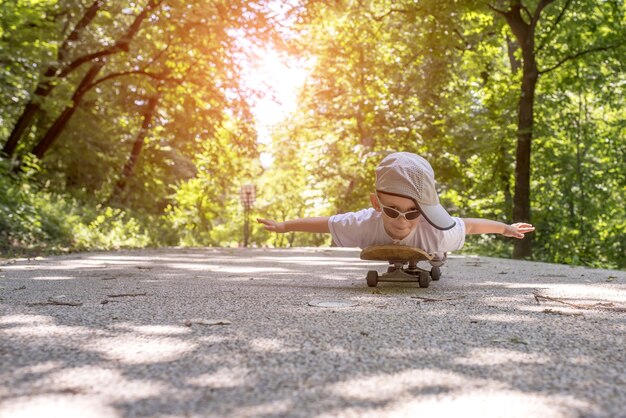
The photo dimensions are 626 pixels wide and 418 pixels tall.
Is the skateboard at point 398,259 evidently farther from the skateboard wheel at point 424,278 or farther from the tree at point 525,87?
the tree at point 525,87

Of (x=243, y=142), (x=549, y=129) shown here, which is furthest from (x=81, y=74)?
(x=549, y=129)

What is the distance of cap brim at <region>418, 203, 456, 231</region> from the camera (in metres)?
4.35

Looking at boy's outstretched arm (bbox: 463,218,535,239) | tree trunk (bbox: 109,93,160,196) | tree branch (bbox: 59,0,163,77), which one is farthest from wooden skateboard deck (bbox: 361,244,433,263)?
tree trunk (bbox: 109,93,160,196)

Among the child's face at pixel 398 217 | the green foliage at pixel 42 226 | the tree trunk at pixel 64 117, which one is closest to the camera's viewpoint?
the child's face at pixel 398 217

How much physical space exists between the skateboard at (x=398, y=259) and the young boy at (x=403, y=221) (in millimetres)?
131

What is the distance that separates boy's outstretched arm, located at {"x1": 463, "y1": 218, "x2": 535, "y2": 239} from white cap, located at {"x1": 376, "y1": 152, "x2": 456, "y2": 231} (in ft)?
→ 1.59

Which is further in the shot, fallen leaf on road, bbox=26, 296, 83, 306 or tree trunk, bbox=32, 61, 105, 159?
tree trunk, bbox=32, 61, 105, 159

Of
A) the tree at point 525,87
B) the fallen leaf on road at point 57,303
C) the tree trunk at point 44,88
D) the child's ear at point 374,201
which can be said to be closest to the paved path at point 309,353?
the fallen leaf on road at point 57,303

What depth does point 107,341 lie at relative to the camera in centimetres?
281

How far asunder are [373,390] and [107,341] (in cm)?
125

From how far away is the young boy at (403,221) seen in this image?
439cm

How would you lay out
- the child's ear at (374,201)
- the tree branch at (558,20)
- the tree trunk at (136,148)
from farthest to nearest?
the tree trunk at (136,148), the tree branch at (558,20), the child's ear at (374,201)

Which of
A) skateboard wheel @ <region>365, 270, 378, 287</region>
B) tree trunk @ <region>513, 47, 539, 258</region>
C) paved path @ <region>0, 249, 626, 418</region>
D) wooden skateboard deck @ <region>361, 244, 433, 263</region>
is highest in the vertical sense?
tree trunk @ <region>513, 47, 539, 258</region>

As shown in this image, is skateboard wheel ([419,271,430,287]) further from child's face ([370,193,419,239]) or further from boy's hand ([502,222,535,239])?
boy's hand ([502,222,535,239])
